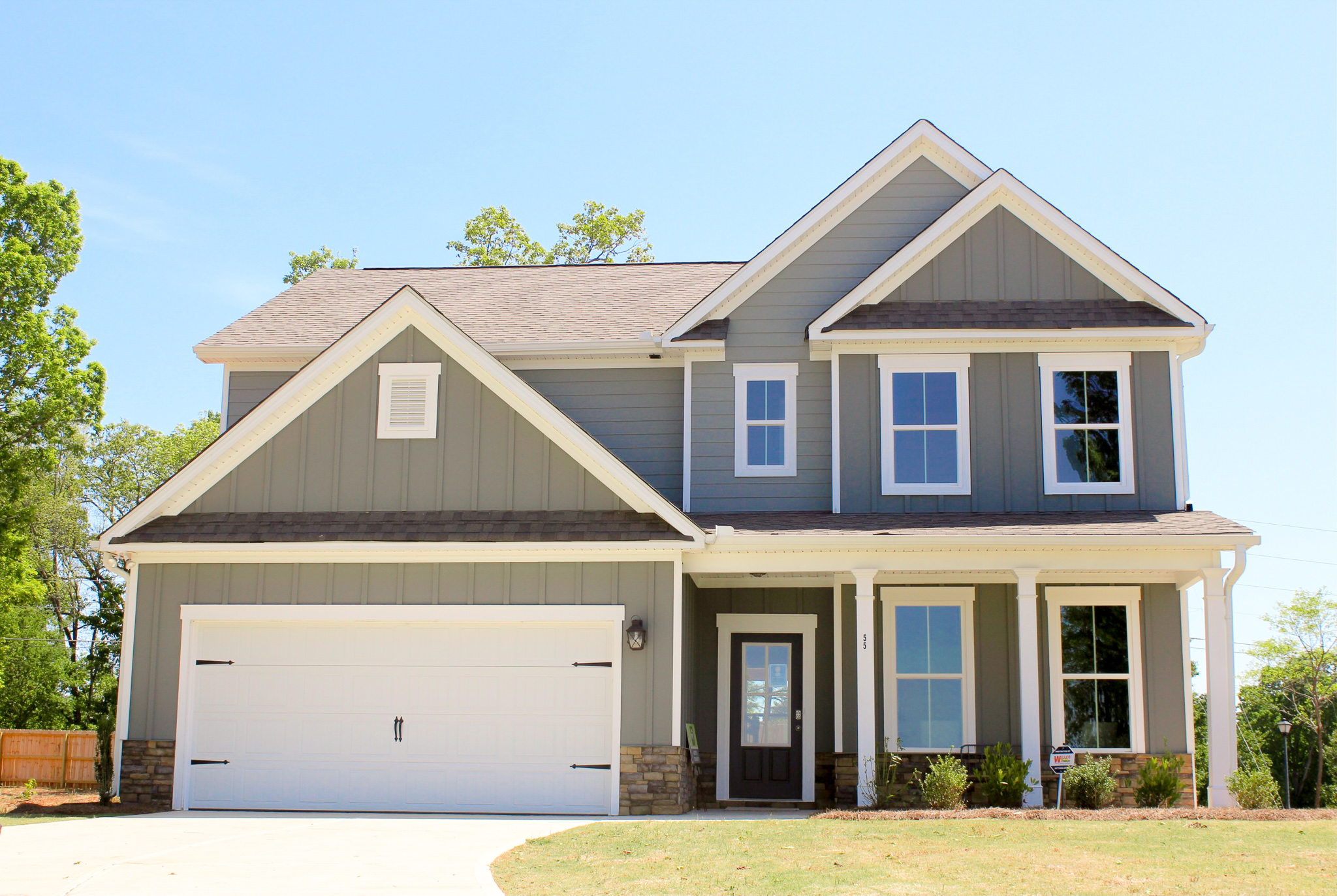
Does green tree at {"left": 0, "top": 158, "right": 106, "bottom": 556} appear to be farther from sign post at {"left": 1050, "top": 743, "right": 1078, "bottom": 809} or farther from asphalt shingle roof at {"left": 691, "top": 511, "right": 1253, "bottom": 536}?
sign post at {"left": 1050, "top": 743, "right": 1078, "bottom": 809}

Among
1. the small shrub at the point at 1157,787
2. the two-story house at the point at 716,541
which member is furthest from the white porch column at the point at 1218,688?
the small shrub at the point at 1157,787

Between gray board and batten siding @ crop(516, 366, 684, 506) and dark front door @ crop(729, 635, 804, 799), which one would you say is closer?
dark front door @ crop(729, 635, 804, 799)

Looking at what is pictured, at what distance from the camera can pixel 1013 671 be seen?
14.7 metres

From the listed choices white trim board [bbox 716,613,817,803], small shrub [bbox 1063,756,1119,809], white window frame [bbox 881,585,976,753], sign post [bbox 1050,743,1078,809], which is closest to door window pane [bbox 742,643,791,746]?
white trim board [bbox 716,613,817,803]

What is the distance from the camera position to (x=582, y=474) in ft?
45.5

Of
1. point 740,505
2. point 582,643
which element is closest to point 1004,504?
point 740,505

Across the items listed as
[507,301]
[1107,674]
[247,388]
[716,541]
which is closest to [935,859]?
[716,541]

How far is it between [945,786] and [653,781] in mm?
2975

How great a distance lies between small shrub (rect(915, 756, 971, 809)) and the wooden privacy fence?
1331 centimetres

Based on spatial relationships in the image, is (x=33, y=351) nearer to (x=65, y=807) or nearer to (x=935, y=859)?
(x=65, y=807)

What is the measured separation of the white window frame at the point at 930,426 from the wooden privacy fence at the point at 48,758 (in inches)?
511

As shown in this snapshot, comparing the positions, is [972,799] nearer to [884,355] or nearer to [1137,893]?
[884,355]

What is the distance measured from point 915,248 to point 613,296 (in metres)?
4.90

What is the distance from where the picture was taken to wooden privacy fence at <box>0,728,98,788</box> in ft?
64.8
